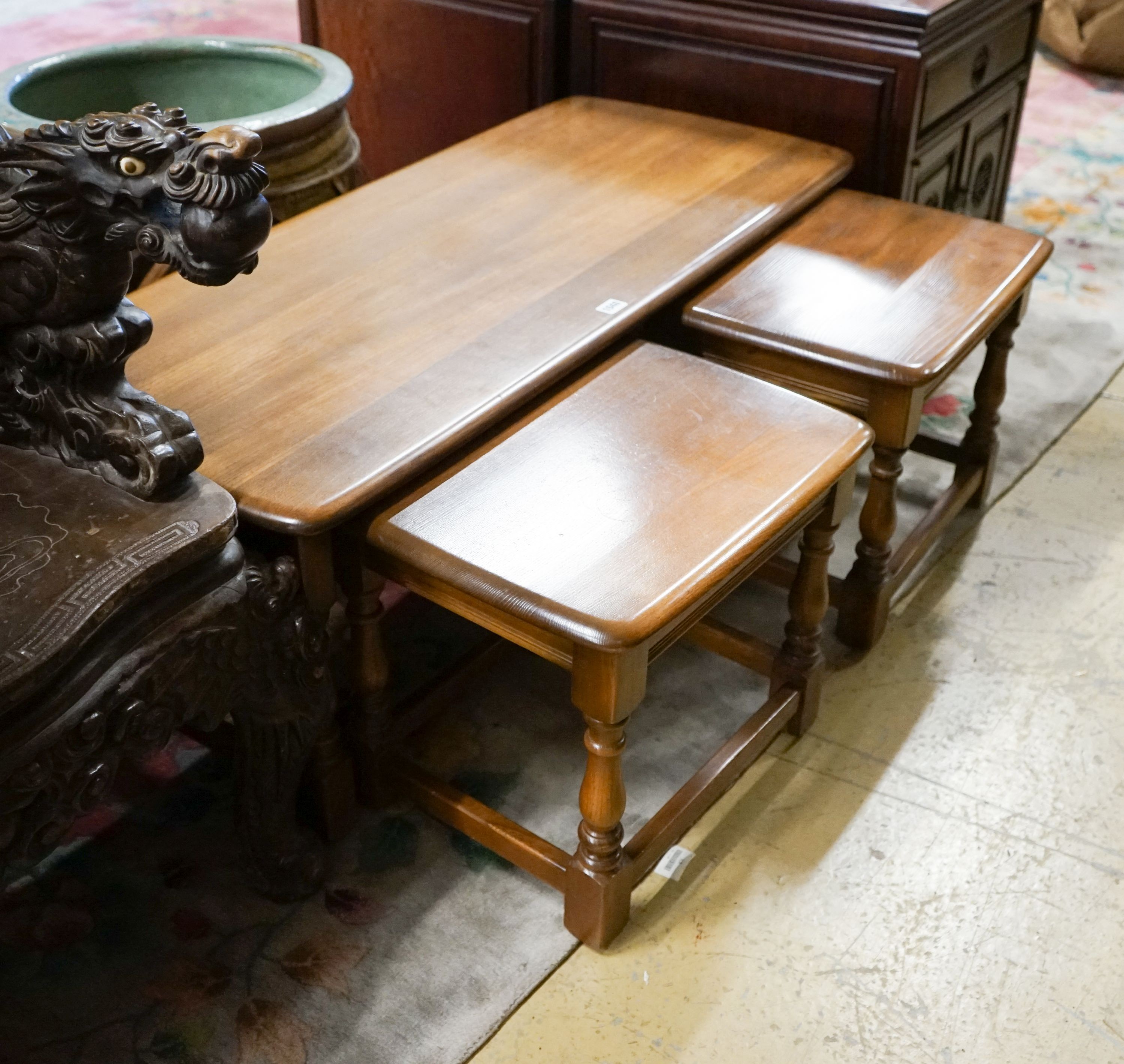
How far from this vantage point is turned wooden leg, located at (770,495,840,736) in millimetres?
1576

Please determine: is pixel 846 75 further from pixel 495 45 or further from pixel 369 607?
pixel 369 607

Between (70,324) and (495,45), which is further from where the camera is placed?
(495,45)

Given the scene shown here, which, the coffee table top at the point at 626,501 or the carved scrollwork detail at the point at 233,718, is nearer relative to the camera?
the carved scrollwork detail at the point at 233,718

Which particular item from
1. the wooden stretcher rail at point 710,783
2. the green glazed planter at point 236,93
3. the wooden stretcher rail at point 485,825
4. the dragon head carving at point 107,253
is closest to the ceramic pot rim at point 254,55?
the green glazed planter at point 236,93

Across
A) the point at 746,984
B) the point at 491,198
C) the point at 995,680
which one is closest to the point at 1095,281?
the point at 995,680

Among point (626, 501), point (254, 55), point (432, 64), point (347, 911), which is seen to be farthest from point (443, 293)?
point (432, 64)

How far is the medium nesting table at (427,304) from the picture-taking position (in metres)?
1.35

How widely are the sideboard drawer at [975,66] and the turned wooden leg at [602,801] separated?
1.27 meters

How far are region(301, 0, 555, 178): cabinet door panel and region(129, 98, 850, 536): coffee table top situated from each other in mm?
298

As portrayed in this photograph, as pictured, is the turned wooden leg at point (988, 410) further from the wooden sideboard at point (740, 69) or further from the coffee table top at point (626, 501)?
the coffee table top at point (626, 501)

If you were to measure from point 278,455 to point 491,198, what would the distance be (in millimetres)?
721

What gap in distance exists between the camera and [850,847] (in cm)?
160

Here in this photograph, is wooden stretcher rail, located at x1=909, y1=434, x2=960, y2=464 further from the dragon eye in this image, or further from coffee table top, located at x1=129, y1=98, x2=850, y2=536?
the dragon eye

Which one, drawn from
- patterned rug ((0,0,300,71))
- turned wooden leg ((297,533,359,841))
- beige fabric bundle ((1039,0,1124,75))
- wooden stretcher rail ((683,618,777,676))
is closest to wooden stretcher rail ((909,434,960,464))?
wooden stretcher rail ((683,618,777,676))
